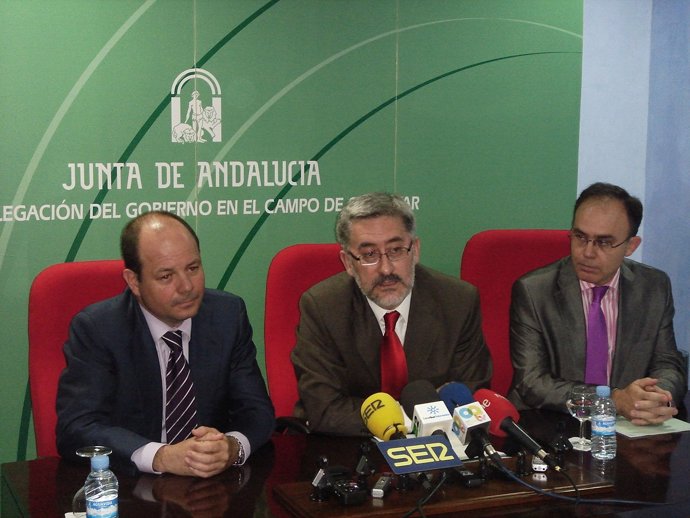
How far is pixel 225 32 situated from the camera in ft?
14.3

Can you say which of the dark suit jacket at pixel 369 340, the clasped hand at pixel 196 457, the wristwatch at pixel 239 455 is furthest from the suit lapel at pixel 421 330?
the clasped hand at pixel 196 457

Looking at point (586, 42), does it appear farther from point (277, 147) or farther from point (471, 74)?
point (277, 147)

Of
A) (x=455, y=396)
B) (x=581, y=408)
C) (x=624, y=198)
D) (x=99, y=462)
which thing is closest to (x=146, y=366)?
(x=99, y=462)

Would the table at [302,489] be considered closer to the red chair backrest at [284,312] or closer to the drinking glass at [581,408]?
the drinking glass at [581,408]

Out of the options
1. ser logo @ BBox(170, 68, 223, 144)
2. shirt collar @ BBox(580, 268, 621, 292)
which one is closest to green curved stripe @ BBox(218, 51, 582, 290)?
ser logo @ BBox(170, 68, 223, 144)

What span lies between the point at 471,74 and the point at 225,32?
4.50 ft

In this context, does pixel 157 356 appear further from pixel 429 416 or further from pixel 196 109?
pixel 196 109

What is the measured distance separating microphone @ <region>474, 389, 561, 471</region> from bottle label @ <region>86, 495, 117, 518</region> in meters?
1.01

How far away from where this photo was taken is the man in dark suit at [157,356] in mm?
2785

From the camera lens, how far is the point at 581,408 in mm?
2793

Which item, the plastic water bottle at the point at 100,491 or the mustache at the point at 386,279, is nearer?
the plastic water bottle at the point at 100,491

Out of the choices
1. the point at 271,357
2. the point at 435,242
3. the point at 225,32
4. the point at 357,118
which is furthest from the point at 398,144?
the point at 271,357

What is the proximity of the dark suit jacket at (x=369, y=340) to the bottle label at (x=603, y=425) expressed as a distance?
24.0 inches

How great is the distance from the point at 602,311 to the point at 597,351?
16cm
